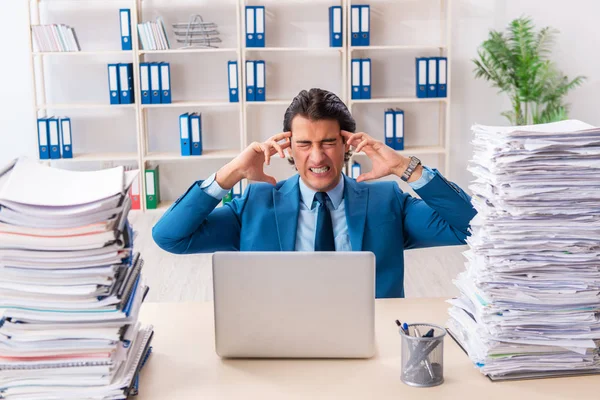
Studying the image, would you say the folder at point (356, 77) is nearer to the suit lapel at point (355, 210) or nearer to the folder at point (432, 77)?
the folder at point (432, 77)

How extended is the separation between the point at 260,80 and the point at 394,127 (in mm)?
1038

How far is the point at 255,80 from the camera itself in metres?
5.79

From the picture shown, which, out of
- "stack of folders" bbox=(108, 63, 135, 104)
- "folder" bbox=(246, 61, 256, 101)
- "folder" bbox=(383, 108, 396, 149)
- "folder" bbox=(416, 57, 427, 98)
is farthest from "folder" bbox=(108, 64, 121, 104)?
"folder" bbox=(416, 57, 427, 98)

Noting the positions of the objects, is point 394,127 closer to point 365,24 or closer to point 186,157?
point 365,24

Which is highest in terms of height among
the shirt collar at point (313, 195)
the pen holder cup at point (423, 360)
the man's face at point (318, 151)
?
the man's face at point (318, 151)

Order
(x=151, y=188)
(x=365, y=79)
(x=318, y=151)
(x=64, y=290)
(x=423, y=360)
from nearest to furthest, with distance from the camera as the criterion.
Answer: (x=64, y=290) → (x=423, y=360) → (x=318, y=151) → (x=365, y=79) → (x=151, y=188)

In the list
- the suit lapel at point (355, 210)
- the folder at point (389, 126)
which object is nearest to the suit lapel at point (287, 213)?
the suit lapel at point (355, 210)

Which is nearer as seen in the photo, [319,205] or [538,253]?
[538,253]

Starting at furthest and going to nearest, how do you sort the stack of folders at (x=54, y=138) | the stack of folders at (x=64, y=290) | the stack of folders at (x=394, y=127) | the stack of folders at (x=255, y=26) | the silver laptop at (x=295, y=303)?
1. the stack of folders at (x=394, y=127)
2. the stack of folders at (x=54, y=138)
3. the stack of folders at (x=255, y=26)
4. the silver laptop at (x=295, y=303)
5. the stack of folders at (x=64, y=290)

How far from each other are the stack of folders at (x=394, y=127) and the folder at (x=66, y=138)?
7.58 feet

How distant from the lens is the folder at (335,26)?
5.69 metres

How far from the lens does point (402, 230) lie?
2383 millimetres

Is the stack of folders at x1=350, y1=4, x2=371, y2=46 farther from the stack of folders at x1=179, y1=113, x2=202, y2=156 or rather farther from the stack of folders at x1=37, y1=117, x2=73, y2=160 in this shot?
the stack of folders at x1=37, y1=117, x2=73, y2=160

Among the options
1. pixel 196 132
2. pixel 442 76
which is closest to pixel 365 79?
pixel 442 76
